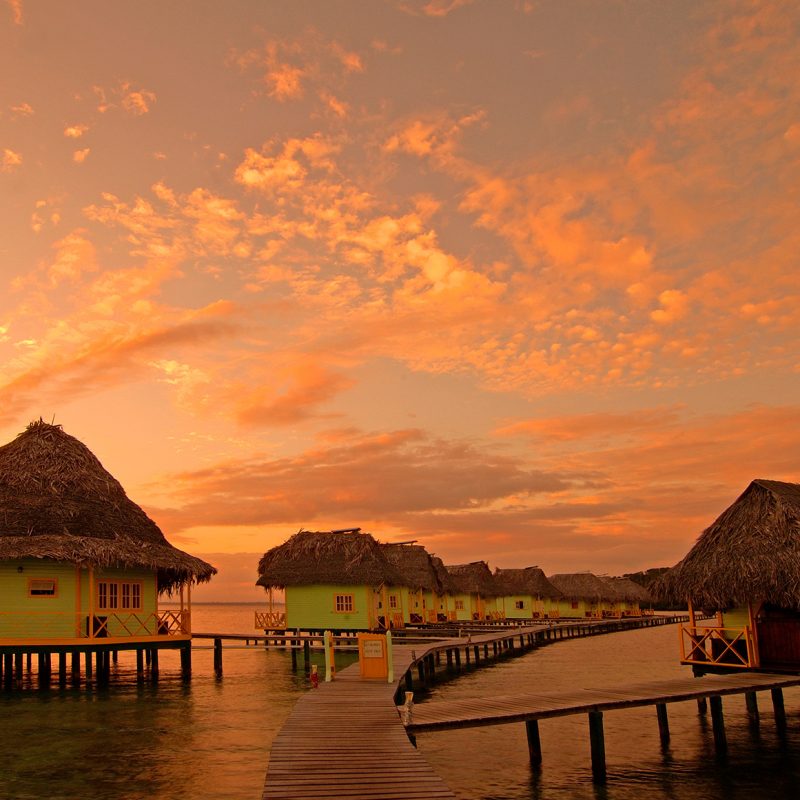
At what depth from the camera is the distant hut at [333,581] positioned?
4425 cm

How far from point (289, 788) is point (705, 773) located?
29.5ft

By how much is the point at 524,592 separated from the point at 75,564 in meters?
55.7

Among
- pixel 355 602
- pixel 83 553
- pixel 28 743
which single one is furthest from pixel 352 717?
pixel 355 602

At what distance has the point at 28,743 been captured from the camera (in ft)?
57.0

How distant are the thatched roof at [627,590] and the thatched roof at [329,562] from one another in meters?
49.7

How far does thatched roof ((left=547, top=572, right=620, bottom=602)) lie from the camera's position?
8181 cm

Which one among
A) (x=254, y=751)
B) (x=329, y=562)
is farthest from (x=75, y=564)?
(x=329, y=562)

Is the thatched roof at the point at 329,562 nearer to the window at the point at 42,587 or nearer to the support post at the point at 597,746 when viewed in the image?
the window at the point at 42,587

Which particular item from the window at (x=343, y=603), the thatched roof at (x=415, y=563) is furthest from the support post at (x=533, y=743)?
the thatched roof at (x=415, y=563)

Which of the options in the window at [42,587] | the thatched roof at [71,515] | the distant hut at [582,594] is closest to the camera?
the thatched roof at [71,515]

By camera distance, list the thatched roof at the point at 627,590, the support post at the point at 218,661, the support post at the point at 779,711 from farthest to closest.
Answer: the thatched roof at the point at 627,590, the support post at the point at 218,661, the support post at the point at 779,711

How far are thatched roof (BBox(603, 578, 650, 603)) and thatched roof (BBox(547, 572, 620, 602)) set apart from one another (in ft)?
13.6

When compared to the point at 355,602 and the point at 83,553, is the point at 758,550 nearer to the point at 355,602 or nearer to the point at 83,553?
the point at 83,553

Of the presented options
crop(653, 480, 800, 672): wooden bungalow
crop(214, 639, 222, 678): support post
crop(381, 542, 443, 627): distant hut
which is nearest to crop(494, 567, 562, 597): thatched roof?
Answer: crop(381, 542, 443, 627): distant hut
